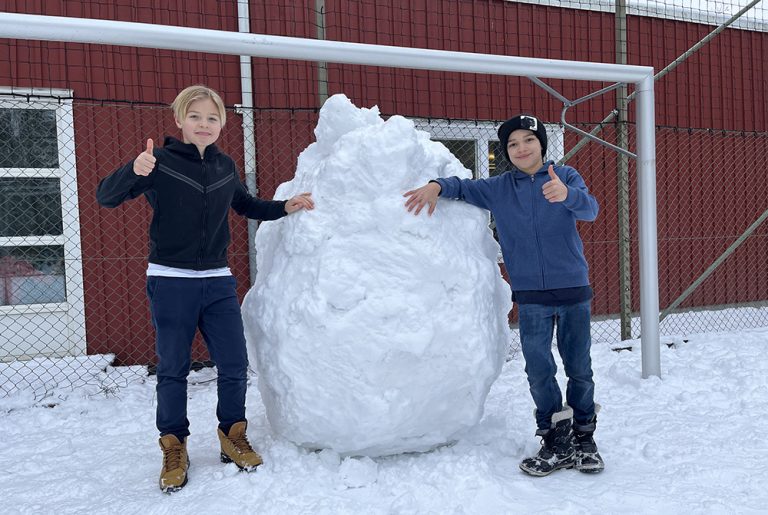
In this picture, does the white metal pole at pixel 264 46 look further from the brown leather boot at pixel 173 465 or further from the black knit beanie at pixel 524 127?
the brown leather boot at pixel 173 465

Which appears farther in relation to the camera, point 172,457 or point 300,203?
point 300,203

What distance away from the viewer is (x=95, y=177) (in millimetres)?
4789

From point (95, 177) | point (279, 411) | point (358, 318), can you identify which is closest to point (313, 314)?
point (358, 318)

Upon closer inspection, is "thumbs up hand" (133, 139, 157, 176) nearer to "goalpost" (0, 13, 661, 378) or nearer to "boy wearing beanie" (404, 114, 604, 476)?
"goalpost" (0, 13, 661, 378)

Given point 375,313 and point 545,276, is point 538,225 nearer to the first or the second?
point 545,276

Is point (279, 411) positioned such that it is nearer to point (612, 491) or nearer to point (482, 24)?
point (612, 491)

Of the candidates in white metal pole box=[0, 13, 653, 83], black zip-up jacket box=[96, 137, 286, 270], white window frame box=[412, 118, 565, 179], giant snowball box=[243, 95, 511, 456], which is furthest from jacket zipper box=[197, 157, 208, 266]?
white window frame box=[412, 118, 565, 179]

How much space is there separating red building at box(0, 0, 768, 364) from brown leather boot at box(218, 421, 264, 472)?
246 cm

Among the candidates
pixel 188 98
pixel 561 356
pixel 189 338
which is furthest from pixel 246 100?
pixel 561 356

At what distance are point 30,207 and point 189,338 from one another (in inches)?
123

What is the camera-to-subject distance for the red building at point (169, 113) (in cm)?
470

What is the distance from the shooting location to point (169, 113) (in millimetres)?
4918

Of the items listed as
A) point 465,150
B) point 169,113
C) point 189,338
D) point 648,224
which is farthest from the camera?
point 465,150

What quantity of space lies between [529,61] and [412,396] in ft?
6.81
